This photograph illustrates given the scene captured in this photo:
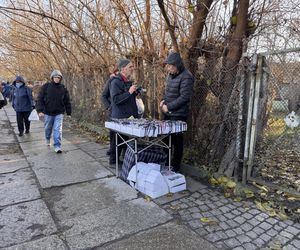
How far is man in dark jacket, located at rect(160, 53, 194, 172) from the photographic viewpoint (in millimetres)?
4324

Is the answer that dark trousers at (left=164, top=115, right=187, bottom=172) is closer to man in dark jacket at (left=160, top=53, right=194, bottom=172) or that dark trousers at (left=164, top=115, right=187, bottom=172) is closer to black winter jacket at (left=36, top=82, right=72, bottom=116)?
man in dark jacket at (left=160, top=53, right=194, bottom=172)

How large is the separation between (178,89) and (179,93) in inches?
2.6

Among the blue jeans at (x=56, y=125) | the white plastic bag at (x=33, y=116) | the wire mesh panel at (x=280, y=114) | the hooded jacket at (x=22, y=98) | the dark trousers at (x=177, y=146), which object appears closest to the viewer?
the wire mesh panel at (x=280, y=114)

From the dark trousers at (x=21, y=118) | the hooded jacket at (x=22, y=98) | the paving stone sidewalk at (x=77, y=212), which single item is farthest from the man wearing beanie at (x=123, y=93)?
the dark trousers at (x=21, y=118)

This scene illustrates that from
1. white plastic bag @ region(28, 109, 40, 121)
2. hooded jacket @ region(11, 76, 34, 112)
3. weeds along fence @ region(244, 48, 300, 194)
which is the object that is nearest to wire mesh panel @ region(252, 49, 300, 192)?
weeds along fence @ region(244, 48, 300, 194)

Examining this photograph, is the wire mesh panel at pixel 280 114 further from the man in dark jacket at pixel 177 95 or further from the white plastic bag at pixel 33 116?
the white plastic bag at pixel 33 116

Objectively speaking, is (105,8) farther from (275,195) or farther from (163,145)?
(275,195)

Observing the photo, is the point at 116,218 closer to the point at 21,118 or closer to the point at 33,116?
the point at 33,116

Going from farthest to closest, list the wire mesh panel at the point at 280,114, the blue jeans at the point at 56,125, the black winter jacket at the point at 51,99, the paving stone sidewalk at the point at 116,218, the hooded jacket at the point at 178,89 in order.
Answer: the blue jeans at the point at 56,125, the black winter jacket at the point at 51,99, the hooded jacket at the point at 178,89, the wire mesh panel at the point at 280,114, the paving stone sidewalk at the point at 116,218

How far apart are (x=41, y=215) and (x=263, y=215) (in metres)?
2.75

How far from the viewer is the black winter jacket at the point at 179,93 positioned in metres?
4.32

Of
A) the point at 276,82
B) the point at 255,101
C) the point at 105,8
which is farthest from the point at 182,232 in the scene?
the point at 105,8

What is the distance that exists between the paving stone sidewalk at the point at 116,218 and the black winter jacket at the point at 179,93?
1189 millimetres

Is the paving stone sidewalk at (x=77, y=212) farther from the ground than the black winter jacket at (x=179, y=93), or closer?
closer
